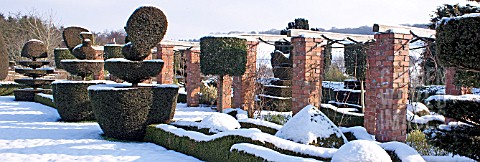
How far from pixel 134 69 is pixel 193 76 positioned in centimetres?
591

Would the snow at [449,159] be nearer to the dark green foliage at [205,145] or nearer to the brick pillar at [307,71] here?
the dark green foliage at [205,145]

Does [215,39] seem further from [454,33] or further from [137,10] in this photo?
[454,33]

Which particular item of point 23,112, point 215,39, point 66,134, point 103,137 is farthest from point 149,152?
point 23,112

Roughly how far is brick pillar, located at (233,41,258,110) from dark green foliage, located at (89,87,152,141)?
14.5 feet

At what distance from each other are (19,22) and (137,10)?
36.4 metres

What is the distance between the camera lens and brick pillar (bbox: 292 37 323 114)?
Answer: 28.2 feet

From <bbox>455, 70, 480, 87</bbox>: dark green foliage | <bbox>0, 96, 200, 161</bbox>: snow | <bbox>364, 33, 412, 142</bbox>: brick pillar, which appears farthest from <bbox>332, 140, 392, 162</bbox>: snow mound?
<bbox>0, 96, 200, 161</bbox>: snow

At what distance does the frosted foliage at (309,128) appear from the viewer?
19.0ft

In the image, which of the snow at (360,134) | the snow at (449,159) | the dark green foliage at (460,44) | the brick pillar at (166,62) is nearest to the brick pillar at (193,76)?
the brick pillar at (166,62)

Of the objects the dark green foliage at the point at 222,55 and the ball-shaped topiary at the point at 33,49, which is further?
the ball-shaped topiary at the point at 33,49

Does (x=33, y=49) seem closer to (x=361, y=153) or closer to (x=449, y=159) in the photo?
(x=361, y=153)

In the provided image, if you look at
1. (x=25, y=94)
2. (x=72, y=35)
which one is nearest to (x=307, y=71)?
(x=72, y=35)

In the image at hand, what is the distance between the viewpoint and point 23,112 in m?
13.3

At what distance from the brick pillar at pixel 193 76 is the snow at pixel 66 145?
4.54 meters
